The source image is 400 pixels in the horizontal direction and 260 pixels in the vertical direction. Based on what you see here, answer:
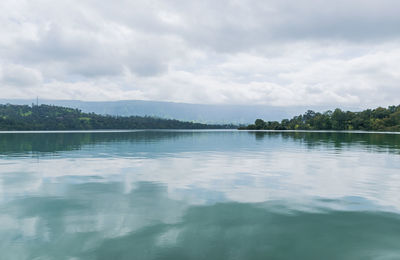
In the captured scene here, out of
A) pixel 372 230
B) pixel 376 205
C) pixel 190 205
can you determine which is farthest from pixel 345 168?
pixel 190 205

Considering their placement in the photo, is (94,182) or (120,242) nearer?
(120,242)

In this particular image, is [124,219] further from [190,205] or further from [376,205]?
[376,205]

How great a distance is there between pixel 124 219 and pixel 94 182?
10.5 m

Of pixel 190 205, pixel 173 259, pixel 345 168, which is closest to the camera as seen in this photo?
pixel 173 259

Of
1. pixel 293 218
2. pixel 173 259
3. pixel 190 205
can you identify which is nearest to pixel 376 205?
pixel 293 218

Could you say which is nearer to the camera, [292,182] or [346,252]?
[346,252]

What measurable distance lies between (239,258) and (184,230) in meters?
3.32

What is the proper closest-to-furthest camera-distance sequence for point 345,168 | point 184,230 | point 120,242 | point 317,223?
point 120,242 < point 184,230 < point 317,223 < point 345,168

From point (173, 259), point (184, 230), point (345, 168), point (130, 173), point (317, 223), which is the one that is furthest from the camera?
point (345, 168)

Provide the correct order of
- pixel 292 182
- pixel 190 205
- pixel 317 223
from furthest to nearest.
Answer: pixel 292 182 → pixel 190 205 → pixel 317 223

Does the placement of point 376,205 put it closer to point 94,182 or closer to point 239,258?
point 239,258

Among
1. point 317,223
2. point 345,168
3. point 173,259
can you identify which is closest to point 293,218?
point 317,223

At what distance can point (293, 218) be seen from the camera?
1409 cm

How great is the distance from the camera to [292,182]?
2303cm
